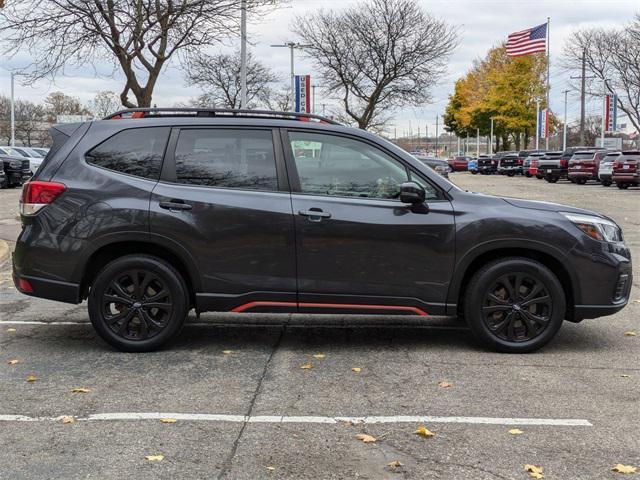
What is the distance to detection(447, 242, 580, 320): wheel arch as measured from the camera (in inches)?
220

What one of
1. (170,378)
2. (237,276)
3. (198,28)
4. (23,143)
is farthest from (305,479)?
(23,143)

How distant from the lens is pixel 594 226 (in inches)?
223

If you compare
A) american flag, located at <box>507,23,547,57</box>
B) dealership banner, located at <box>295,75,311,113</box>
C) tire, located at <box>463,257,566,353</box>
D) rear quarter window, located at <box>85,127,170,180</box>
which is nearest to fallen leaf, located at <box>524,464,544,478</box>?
tire, located at <box>463,257,566,353</box>

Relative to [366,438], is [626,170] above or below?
above

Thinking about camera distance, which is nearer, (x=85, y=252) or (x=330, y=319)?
(x=85, y=252)

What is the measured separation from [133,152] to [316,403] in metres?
2.54

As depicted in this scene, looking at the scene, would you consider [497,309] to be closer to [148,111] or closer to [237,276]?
[237,276]

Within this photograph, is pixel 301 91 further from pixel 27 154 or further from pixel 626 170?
pixel 27 154

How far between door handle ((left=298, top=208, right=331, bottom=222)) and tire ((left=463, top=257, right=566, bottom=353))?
1254mm

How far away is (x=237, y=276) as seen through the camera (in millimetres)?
5586

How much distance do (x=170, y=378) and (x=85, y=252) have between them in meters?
1.25

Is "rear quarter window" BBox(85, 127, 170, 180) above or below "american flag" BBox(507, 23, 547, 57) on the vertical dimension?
below

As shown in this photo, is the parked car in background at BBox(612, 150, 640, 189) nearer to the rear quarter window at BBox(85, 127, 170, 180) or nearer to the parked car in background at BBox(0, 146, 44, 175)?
the parked car in background at BBox(0, 146, 44, 175)

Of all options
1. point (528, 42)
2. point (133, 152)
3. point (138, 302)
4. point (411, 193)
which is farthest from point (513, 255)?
point (528, 42)
